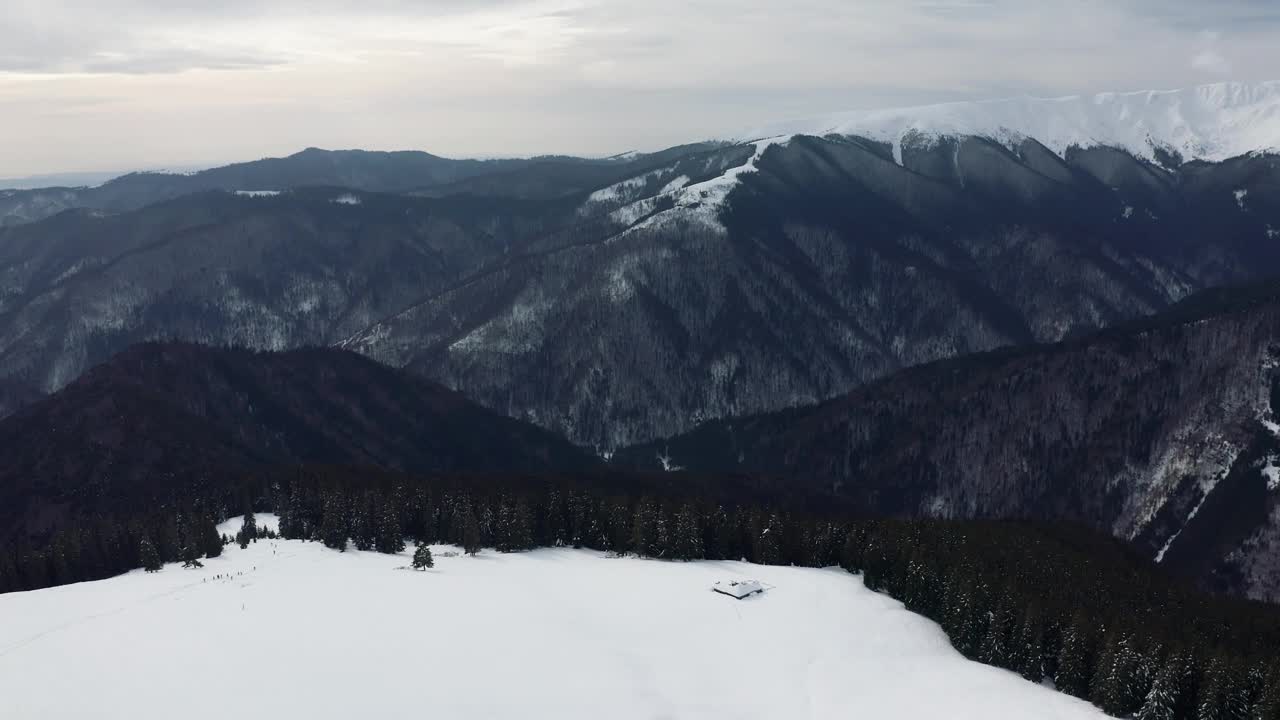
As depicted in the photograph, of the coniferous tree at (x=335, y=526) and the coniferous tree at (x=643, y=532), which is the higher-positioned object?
the coniferous tree at (x=335, y=526)

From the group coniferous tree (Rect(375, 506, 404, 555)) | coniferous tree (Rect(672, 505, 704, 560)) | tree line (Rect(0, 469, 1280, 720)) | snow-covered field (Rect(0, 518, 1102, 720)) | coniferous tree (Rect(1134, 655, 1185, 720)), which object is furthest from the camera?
coniferous tree (Rect(672, 505, 704, 560))

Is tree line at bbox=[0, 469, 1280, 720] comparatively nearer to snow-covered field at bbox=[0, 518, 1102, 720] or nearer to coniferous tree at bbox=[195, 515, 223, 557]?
coniferous tree at bbox=[195, 515, 223, 557]

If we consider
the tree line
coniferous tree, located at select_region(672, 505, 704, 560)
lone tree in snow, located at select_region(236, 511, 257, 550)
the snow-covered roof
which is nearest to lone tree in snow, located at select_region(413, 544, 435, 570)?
the tree line

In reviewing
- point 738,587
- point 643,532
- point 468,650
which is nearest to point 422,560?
point 468,650

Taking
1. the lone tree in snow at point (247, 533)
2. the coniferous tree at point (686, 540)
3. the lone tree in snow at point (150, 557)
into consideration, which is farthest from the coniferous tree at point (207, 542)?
the coniferous tree at point (686, 540)

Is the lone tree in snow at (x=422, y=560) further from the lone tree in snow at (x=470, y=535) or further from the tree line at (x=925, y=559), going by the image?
the lone tree in snow at (x=470, y=535)

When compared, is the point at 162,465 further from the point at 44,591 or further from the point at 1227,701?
the point at 1227,701
